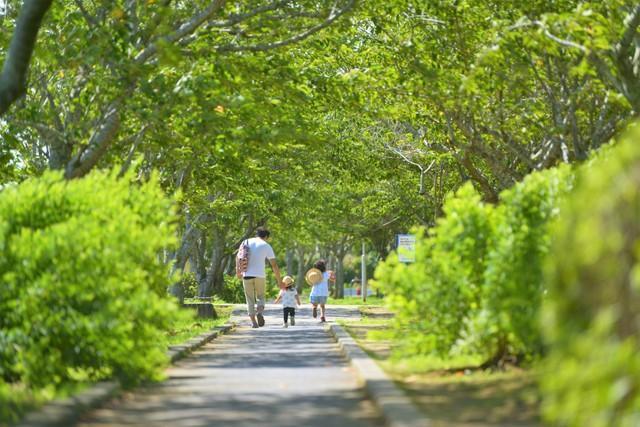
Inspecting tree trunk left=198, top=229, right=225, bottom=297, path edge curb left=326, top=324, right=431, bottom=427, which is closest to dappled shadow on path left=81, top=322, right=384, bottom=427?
path edge curb left=326, top=324, right=431, bottom=427

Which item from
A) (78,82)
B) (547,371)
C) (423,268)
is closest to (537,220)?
(423,268)

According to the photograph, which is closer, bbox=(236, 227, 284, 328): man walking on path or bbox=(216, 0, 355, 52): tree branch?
bbox=(216, 0, 355, 52): tree branch

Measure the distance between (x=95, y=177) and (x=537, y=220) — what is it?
14.7 feet

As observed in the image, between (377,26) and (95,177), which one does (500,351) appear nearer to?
(95,177)

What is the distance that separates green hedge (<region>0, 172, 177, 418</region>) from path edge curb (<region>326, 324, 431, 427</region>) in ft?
6.55

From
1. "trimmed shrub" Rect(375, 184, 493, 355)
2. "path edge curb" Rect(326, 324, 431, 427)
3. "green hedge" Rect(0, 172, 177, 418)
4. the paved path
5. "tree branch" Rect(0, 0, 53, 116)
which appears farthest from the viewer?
"tree branch" Rect(0, 0, 53, 116)

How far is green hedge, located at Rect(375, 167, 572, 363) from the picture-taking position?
11922 mm

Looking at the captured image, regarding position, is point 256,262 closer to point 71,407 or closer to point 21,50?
point 21,50

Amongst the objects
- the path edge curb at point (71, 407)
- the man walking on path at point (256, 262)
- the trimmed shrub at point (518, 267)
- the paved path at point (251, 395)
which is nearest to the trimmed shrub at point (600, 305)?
the paved path at point (251, 395)

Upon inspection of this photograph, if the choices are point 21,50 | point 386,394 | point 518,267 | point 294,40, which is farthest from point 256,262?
point 386,394

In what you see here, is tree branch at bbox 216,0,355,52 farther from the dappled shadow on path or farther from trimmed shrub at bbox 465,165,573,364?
trimmed shrub at bbox 465,165,573,364

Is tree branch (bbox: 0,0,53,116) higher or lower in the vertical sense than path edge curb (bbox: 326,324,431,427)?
higher

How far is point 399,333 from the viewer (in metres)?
12.9

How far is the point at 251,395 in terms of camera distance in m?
12.2
